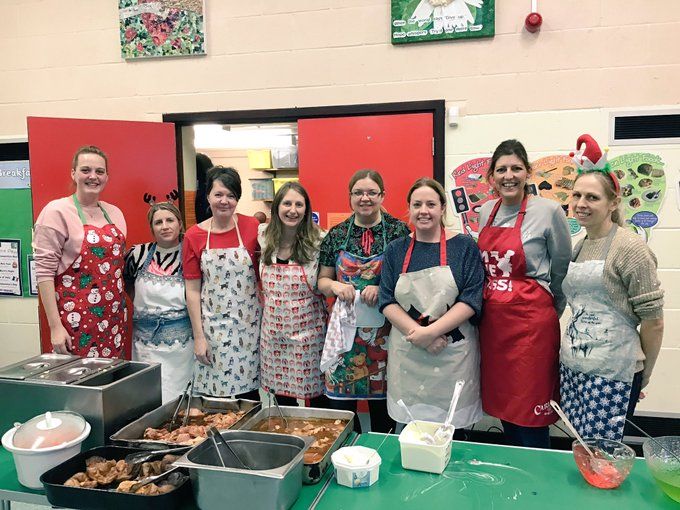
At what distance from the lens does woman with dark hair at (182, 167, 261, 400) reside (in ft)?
7.93

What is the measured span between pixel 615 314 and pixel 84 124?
3014mm

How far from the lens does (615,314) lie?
179 centimetres

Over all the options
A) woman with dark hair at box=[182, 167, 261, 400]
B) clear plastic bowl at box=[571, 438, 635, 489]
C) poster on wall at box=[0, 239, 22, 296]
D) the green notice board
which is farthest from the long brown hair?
poster on wall at box=[0, 239, 22, 296]

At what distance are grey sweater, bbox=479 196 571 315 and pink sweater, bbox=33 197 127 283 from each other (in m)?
1.89

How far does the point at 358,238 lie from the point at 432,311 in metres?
0.49

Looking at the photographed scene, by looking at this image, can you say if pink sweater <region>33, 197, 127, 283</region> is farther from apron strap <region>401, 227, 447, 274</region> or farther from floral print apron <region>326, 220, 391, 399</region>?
apron strap <region>401, 227, 447, 274</region>

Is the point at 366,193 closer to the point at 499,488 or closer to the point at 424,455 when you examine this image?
the point at 424,455

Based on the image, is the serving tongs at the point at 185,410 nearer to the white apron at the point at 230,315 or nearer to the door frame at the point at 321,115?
the white apron at the point at 230,315

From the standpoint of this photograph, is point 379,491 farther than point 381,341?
No

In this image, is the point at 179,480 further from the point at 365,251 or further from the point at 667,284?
the point at 667,284

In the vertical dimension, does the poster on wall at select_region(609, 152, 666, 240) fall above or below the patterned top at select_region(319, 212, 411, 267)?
above

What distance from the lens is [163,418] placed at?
166cm

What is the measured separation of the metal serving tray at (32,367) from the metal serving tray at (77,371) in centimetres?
2

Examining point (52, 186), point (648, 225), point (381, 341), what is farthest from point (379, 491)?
point (52, 186)
